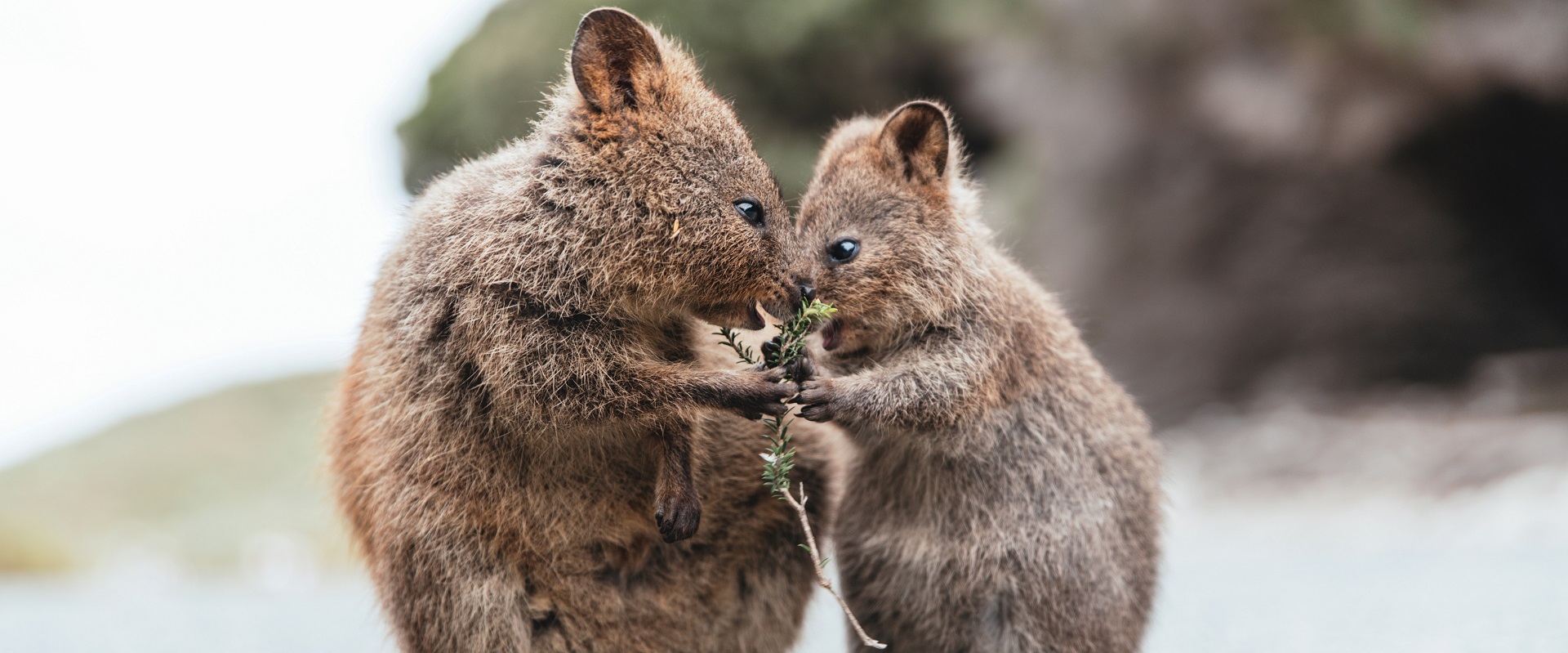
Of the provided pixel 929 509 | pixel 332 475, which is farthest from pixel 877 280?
pixel 332 475

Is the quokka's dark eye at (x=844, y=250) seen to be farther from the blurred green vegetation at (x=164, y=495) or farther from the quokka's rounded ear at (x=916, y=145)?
the blurred green vegetation at (x=164, y=495)

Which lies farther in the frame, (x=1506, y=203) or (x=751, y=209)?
(x=1506, y=203)

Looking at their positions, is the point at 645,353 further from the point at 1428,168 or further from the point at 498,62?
the point at 1428,168

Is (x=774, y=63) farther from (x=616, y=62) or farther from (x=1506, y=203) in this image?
(x=616, y=62)

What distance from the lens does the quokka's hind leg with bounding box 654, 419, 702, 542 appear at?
4.77 metres

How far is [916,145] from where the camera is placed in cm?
569

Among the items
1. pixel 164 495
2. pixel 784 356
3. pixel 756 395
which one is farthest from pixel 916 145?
pixel 164 495

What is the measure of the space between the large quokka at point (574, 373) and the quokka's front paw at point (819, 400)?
0.24m

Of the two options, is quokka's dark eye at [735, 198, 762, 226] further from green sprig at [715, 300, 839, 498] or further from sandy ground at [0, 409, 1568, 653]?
sandy ground at [0, 409, 1568, 653]

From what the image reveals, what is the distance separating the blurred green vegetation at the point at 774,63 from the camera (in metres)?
15.8

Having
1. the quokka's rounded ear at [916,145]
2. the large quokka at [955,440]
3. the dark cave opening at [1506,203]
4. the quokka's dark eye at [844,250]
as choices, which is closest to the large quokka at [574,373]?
the quokka's dark eye at [844,250]

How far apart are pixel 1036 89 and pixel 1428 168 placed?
16.3 feet

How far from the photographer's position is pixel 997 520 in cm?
538

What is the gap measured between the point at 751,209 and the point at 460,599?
1.92 meters
